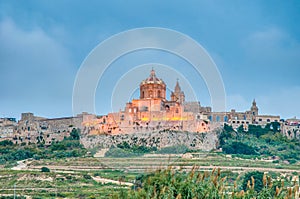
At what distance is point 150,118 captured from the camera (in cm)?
4625

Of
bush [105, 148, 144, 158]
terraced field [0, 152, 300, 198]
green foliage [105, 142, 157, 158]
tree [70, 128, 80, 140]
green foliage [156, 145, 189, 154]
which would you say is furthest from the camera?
tree [70, 128, 80, 140]

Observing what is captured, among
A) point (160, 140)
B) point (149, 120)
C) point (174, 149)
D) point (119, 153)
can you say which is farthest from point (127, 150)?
point (149, 120)

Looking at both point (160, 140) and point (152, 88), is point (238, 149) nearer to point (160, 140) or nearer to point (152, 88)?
point (160, 140)

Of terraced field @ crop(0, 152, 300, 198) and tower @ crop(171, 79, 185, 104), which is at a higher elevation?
tower @ crop(171, 79, 185, 104)

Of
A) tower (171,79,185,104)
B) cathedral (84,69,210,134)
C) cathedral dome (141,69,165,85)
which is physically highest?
cathedral dome (141,69,165,85)

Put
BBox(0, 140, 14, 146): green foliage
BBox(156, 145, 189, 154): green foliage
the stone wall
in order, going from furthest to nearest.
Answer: BBox(0, 140, 14, 146): green foliage
the stone wall
BBox(156, 145, 189, 154): green foliage

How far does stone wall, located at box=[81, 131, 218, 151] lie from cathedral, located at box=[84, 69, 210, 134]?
0.85 meters

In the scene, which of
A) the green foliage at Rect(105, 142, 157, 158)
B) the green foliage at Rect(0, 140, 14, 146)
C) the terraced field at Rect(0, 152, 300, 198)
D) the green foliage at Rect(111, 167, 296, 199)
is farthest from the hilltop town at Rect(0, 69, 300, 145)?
the green foliage at Rect(111, 167, 296, 199)

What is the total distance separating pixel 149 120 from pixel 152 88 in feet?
14.1

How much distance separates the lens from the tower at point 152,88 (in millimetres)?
49375

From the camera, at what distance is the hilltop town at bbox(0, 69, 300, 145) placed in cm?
4528

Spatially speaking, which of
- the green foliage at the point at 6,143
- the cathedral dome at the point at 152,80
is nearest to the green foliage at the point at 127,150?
the cathedral dome at the point at 152,80

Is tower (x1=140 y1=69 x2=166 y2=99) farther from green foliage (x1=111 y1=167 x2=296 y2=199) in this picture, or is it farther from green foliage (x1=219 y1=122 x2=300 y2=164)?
green foliage (x1=111 y1=167 x2=296 y2=199)

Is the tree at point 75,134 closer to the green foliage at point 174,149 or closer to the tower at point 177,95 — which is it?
the tower at point 177,95
